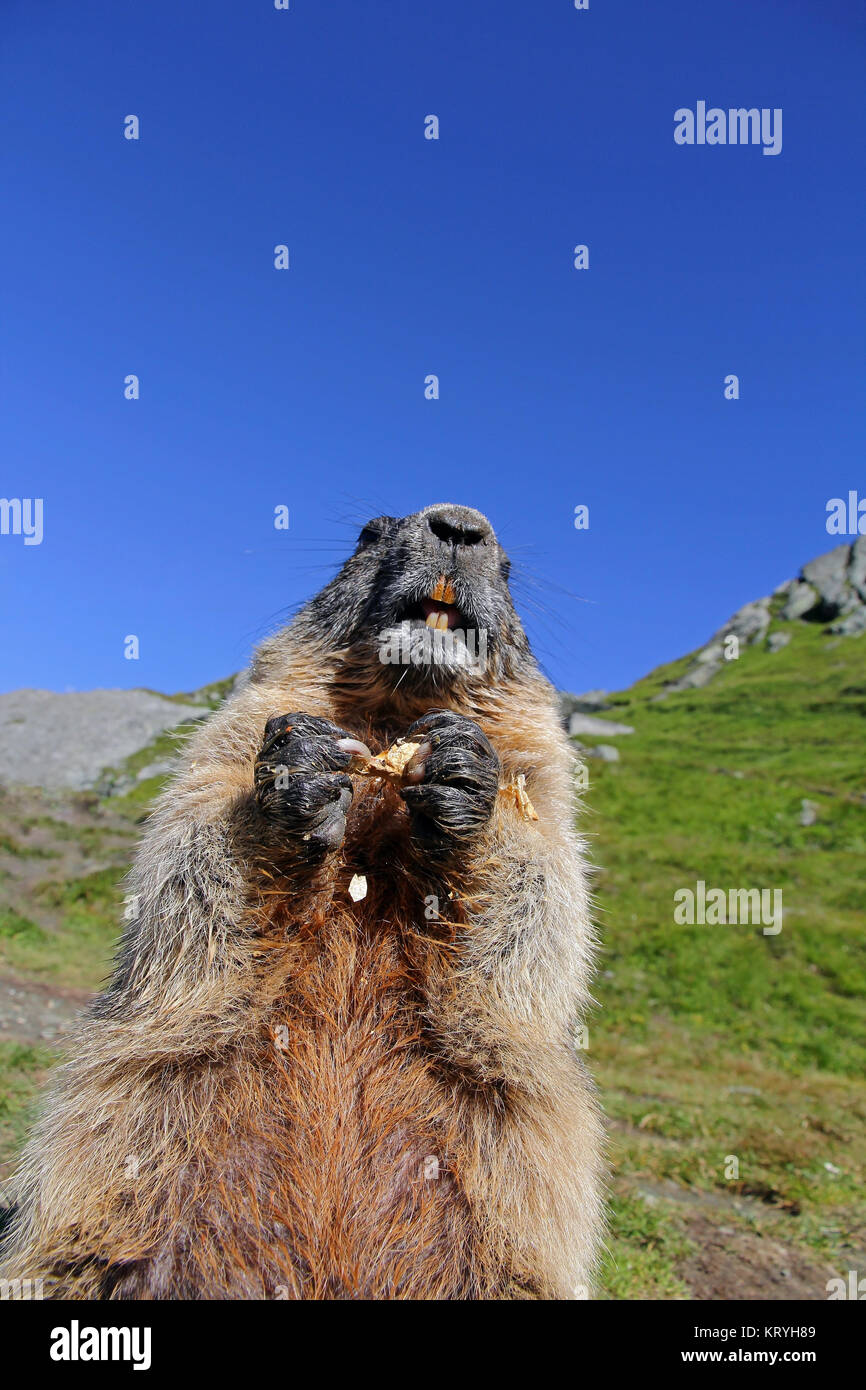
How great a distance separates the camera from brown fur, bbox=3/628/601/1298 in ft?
13.0

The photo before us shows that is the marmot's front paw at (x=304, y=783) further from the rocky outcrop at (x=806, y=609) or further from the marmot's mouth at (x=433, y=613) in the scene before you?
the rocky outcrop at (x=806, y=609)

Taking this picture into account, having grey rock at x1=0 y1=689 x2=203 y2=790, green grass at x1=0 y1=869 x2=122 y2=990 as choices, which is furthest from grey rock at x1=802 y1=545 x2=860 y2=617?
green grass at x1=0 y1=869 x2=122 y2=990

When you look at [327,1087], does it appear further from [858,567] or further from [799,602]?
[858,567]

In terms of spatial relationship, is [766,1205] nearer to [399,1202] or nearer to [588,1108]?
[588,1108]

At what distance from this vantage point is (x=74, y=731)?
42656mm

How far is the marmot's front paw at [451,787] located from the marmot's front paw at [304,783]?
39 cm

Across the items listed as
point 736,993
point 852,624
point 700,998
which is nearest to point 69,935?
point 700,998

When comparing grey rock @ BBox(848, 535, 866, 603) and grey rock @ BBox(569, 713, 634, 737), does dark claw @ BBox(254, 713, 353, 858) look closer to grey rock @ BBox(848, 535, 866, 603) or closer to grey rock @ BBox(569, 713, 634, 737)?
grey rock @ BBox(569, 713, 634, 737)

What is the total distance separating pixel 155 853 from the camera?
16.5 feet

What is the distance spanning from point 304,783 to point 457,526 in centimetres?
232

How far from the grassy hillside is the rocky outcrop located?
52396 mm

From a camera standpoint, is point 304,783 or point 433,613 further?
point 433,613

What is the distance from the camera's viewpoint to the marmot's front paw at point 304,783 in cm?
431
